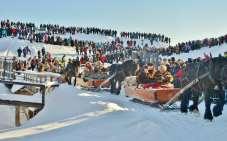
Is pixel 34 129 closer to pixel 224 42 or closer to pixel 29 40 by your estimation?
pixel 224 42

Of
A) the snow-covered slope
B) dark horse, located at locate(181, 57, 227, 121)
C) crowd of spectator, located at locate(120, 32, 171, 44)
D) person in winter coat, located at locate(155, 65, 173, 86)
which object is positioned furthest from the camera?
crowd of spectator, located at locate(120, 32, 171, 44)

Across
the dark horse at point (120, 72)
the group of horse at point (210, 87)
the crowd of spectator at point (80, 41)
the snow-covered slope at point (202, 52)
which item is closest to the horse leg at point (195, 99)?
the group of horse at point (210, 87)

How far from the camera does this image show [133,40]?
64.2 meters

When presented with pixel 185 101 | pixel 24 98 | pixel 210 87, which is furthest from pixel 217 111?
pixel 24 98

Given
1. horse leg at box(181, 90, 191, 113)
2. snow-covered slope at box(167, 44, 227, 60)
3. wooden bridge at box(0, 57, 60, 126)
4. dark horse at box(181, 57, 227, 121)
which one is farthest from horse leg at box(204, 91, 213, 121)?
snow-covered slope at box(167, 44, 227, 60)

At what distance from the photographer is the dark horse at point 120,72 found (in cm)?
2342

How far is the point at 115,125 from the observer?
1558 centimetres

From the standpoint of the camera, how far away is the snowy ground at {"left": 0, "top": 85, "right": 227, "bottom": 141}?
1395 cm

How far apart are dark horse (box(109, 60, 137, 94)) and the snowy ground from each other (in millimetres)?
3712

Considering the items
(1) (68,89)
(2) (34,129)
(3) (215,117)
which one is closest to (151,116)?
(3) (215,117)

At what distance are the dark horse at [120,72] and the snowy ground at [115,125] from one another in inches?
146

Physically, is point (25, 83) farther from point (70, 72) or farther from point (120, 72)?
point (120, 72)

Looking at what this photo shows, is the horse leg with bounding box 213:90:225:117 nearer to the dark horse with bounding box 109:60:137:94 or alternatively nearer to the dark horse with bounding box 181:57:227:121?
the dark horse with bounding box 181:57:227:121

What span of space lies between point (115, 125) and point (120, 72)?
27.3ft
